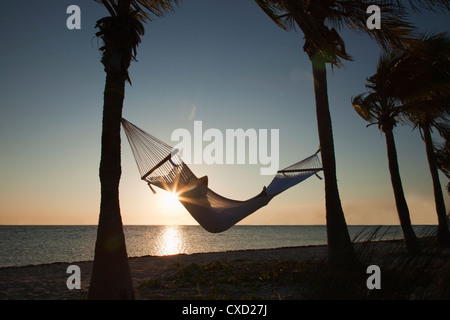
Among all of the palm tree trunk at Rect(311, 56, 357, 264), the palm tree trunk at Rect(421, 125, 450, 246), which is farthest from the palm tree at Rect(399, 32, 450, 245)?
the palm tree trunk at Rect(311, 56, 357, 264)

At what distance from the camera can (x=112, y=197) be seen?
3.08 metres

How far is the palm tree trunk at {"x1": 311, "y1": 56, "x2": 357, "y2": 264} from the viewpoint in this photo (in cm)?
456

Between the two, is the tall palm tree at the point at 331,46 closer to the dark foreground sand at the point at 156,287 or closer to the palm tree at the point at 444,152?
the dark foreground sand at the point at 156,287

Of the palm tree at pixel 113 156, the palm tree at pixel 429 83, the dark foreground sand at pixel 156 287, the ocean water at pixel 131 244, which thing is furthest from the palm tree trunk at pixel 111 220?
the palm tree at pixel 429 83

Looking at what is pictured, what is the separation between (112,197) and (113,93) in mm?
1114

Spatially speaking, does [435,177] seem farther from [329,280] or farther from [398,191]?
[329,280]

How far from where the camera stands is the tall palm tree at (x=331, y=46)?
4473mm

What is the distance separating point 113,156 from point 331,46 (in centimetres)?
390

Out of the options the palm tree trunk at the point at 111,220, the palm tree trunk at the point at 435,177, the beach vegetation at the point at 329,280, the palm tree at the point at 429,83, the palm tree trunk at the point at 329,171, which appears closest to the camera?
the beach vegetation at the point at 329,280
